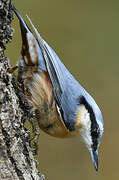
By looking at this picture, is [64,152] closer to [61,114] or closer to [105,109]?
[105,109]

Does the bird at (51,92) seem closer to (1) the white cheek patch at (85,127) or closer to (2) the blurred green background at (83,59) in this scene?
(1) the white cheek patch at (85,127)

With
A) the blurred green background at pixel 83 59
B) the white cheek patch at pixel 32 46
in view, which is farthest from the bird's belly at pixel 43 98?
the blurred green background at pixel 83 59

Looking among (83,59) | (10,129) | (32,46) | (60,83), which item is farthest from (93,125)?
(83,59)

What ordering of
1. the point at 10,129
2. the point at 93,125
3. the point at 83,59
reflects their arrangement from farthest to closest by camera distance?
1. the point at 83,59
2. the point at 93,125
3. the point at 10,129

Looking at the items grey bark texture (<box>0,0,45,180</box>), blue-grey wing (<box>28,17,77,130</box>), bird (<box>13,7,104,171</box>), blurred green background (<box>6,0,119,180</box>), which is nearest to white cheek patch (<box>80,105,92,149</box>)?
bird (<box>13,7,104,171</box>)

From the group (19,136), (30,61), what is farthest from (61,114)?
(19,136)

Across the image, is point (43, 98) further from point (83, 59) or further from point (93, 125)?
point (83, 59)
